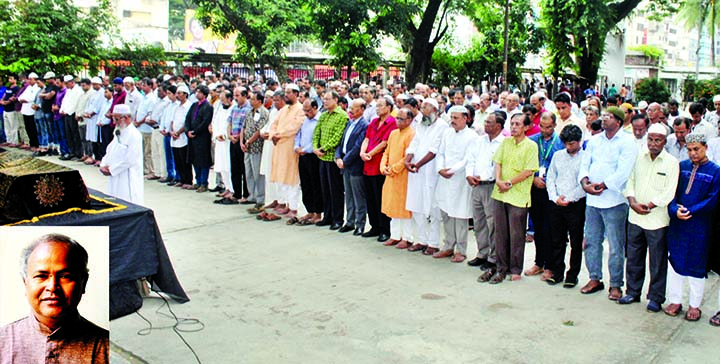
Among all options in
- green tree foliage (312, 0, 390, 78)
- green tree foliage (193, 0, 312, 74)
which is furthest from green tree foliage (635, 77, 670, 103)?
green tree foliage (193, 0, 312, 74)

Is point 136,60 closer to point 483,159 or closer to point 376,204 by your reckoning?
point 376,204

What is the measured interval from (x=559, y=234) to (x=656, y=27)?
107398 millimetres

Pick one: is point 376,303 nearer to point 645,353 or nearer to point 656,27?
point 645,353

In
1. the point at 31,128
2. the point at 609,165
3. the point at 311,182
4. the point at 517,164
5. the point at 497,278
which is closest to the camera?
the point at 609,165

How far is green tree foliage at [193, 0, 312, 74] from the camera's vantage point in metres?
20.2

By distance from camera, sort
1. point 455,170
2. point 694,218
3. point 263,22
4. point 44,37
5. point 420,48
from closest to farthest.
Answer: point 694,218 < point 455,170 < point 44,37 < point 263,22 < point 420,48

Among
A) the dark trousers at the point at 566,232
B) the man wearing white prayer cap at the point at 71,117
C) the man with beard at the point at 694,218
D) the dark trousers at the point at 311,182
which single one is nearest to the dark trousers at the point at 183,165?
the dark trousers at the point at 311,182

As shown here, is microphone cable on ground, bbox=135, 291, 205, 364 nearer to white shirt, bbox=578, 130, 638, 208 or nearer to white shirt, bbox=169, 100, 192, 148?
white shirt, bbox=578, 130, 638, 208

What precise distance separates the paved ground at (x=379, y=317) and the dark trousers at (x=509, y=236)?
203mm

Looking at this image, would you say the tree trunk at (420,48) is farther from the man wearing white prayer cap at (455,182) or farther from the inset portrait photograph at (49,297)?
the inset portrait photograph at (49,297)

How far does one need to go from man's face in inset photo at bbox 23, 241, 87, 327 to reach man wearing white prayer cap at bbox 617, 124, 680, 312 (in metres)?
4.80

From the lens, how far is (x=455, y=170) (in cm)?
768

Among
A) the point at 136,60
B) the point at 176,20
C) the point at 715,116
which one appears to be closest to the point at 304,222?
the point at 715,116

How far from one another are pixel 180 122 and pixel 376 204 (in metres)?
4.84
